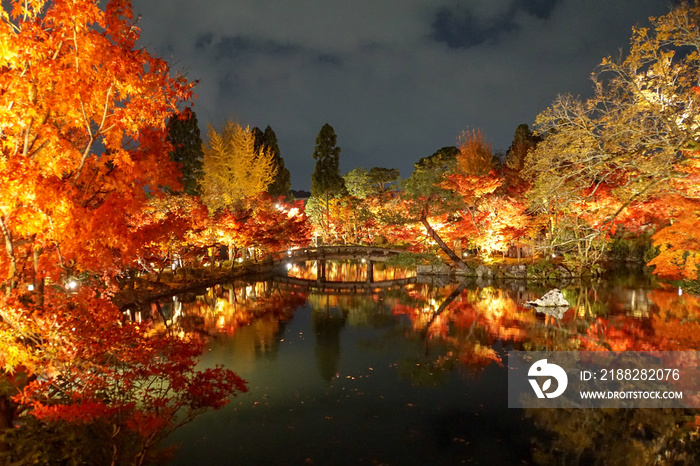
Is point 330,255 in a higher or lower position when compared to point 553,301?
higher

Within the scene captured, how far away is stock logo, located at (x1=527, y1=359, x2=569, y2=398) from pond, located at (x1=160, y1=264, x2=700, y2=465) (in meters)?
0.70

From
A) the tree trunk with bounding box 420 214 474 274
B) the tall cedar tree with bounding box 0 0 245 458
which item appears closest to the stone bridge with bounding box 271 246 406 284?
the tree trunk with bounding box 420 214 474 274

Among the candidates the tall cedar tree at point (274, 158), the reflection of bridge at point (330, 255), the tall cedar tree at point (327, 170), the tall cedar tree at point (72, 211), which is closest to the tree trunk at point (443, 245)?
the reflection of bridge at point (330, 255)

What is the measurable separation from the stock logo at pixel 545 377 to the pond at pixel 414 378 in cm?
70

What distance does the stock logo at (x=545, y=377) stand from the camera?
868 centimetres

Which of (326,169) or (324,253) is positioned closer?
(324,253)

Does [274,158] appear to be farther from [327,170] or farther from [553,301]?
[553,301]

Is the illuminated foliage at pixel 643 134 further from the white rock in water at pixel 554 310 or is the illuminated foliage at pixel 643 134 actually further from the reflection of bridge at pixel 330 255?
the reflection of bridge at pixel 330 255

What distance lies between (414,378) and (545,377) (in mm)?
3175

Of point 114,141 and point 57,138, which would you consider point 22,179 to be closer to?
point 57,138

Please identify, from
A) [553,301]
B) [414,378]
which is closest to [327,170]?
[553,301]

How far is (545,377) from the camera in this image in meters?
9.57

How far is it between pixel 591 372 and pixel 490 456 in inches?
192

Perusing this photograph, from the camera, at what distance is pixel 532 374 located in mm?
9789
